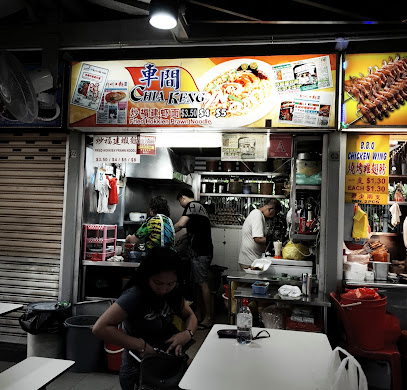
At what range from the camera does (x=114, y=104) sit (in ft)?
16.6

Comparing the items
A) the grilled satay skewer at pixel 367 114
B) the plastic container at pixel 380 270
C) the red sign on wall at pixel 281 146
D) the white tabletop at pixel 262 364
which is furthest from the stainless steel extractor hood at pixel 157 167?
the white tabletop at pixel 262 364

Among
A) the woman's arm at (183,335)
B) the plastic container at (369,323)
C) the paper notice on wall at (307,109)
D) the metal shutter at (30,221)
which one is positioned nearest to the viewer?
the woman's arm at (183,335)

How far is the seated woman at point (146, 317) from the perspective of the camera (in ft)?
8.85

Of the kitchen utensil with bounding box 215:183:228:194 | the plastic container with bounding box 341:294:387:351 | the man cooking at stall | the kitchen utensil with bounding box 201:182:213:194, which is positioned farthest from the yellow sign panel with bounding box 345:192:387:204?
the kitchen utensil with bounding box 201:182:213:194

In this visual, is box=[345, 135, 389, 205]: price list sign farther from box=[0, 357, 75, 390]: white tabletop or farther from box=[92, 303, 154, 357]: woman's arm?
box=[0, 357, 75, 390]: white tabletop

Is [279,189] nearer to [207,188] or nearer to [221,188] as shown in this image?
[221,188]

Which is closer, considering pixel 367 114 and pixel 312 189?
pixel 367 114

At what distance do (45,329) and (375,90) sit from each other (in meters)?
4.96

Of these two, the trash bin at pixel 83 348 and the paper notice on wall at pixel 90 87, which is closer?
the trash bin at pixel 83 348

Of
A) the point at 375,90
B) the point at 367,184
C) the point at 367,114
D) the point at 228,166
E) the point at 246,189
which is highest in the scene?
the point at 375,90

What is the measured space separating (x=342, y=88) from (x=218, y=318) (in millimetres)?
4703

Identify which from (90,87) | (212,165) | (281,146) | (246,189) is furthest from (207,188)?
(90,87)

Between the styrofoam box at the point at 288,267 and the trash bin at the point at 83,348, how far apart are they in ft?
7.96

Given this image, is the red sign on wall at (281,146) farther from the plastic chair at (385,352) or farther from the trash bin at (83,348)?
the trash bin at (83,348)
